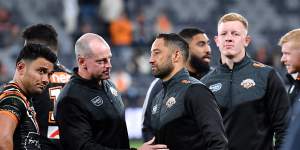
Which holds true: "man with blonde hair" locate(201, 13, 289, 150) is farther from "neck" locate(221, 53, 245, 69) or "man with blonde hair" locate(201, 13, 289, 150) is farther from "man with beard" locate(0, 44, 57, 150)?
"man with beard" locate(0, 44, 57, 150)

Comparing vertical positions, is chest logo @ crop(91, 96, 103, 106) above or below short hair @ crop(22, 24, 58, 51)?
below

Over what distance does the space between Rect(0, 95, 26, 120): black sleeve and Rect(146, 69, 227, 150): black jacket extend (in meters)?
1.12

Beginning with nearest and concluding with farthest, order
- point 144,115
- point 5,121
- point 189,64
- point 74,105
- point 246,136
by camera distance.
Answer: point 5,121
point 74,105
point 246,136
point 144,115
point 189,64

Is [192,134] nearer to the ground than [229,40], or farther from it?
nearer to the ground

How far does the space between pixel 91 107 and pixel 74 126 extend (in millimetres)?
237

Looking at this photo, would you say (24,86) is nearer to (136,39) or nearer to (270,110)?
(270,110)

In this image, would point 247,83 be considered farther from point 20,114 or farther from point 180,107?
point 20,114

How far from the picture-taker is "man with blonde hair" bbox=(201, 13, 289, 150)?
622 cm

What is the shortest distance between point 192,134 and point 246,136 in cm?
100

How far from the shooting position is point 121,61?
65.9ft

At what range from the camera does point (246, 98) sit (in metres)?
6.29

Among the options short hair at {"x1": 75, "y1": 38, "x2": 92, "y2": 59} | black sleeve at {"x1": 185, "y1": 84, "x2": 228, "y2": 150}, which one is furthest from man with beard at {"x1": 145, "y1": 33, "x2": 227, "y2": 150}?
short hair at {"x1": 75, "y1": 38, "x2": 92, "y2": 59}

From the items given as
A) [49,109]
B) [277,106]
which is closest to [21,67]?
[49,109]

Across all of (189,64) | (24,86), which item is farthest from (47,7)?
(24,86)
